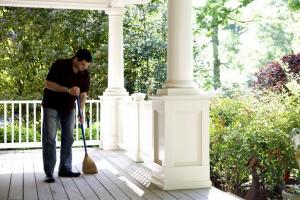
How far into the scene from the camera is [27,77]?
43.6 feet

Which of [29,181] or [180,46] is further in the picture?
[29,181]

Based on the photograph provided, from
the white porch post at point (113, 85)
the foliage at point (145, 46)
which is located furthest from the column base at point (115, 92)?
the foliage at point (145, 46)

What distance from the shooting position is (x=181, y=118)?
4.91 m

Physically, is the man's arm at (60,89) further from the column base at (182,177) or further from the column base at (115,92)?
the column base at (115,92)

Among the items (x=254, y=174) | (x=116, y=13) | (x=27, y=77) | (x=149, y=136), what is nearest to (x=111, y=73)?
(x=116, y=13)

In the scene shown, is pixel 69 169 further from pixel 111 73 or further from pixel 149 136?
pixel 111 73

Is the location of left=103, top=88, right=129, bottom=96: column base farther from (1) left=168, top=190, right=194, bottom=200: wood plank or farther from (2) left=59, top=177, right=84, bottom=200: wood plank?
(1) left=168, top=190, right=194, bottom=200: wood plank

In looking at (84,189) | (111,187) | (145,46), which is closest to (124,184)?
(111,187)

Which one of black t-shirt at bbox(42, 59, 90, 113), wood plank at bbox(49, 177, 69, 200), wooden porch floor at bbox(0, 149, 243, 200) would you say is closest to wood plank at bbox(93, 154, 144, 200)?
wooden porch floor at bbox(0, 149, 243, 200)

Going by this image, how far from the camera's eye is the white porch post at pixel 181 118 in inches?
192

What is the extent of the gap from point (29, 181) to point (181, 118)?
194 centimetres

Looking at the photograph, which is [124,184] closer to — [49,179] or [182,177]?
[182,177]

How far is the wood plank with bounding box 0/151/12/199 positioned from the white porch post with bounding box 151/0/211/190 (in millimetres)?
1629

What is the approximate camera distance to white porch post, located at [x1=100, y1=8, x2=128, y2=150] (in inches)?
326
